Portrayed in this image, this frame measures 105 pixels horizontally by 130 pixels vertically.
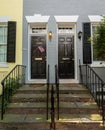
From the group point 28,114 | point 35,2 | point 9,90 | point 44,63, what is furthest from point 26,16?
point 28,114

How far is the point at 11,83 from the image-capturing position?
9.75 m

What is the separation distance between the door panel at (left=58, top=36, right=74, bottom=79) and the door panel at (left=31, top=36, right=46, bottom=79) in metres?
0.68

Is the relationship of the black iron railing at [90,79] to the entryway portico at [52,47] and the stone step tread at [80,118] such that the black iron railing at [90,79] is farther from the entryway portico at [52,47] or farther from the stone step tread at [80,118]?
the stone step tread at [80,118]

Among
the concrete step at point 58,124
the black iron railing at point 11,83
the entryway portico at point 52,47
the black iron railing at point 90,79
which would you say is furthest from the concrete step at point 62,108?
the entryway portico at point 52,47

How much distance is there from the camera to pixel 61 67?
1153 centimetres

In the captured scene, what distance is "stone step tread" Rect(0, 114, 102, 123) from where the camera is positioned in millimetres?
7371

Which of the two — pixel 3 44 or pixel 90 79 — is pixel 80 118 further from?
pixel 3 44

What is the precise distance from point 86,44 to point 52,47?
1.41m

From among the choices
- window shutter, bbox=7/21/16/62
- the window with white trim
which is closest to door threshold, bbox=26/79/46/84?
window shutter, bbox=7/21/16/62

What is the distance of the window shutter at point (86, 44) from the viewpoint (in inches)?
442

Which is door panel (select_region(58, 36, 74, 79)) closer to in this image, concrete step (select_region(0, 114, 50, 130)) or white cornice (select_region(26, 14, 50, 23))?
white cornice (select_region(26, 14, 50, 23))

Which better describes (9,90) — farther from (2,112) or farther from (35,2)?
(35,2)

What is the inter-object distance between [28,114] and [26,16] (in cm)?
481

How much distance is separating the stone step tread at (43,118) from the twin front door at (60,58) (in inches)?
147
